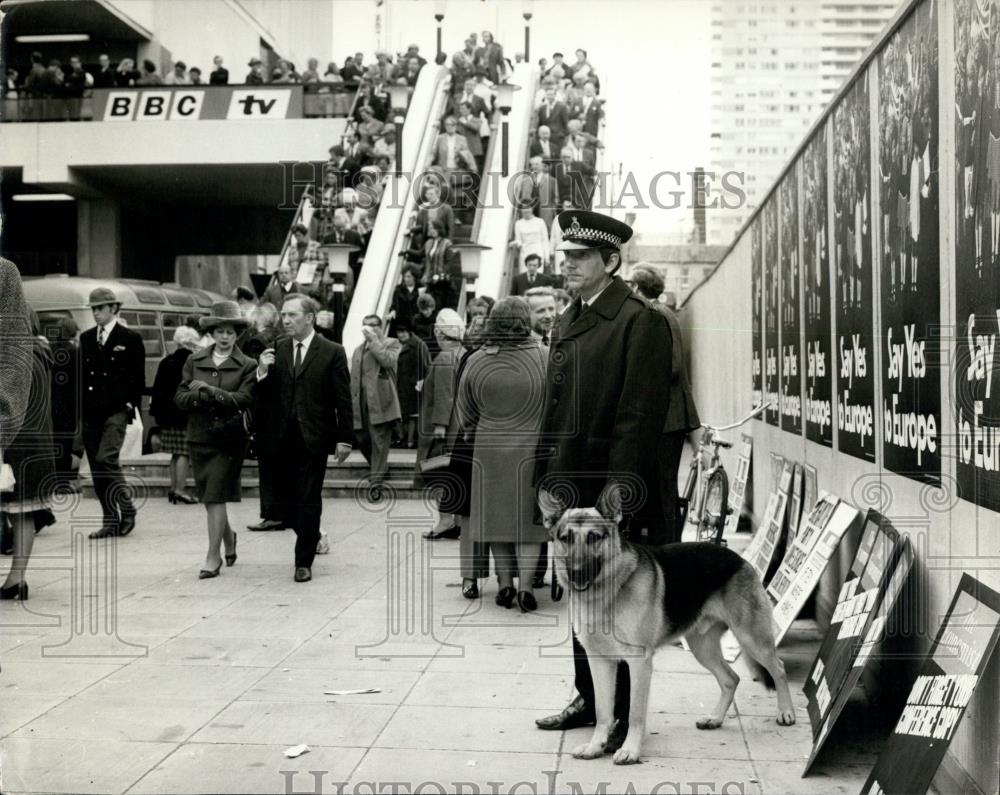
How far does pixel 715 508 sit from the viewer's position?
8930mm

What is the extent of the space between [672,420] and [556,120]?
19976mm

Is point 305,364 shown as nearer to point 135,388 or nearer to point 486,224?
point 135,388

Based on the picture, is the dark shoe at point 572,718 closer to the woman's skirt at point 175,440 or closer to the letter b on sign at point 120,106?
the woman's skirt at point 175,440

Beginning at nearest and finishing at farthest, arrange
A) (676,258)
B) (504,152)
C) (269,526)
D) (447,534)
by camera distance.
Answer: (447,534), (269,526), (504,152), (676,258)

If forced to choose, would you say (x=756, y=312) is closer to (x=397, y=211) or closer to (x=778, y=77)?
(x=397, y=211)

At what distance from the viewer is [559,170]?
79.7 ft

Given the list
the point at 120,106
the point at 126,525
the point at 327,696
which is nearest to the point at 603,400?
the point at 327,696

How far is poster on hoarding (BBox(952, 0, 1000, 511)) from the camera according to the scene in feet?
12.4

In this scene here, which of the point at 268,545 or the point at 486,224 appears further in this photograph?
the point at 486,224

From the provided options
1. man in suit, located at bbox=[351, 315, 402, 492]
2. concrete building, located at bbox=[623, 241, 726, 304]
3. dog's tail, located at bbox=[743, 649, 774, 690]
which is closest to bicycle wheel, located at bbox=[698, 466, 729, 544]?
dog's tail, located at bbox=[743, 649, 774, 690]

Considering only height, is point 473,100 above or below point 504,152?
above

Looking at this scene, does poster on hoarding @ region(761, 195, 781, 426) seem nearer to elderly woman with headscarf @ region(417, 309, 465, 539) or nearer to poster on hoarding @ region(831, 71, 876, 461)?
poster on hoarding @ region(831, 71, 876, 461)

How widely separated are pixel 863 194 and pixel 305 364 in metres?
4.57

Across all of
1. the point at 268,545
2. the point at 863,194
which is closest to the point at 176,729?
the point at 863,194
